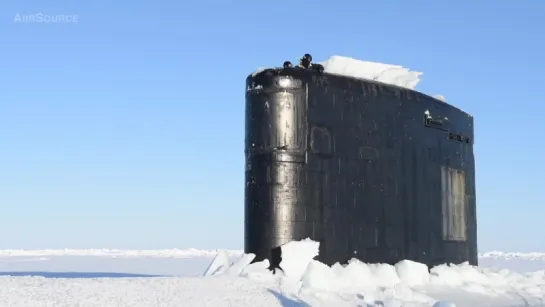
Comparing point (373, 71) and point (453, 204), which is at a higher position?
point (373, 71)

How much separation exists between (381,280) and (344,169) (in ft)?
5.27

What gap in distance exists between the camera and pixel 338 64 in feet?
34.3

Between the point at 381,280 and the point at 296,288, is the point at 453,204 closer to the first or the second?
the point at 381,280

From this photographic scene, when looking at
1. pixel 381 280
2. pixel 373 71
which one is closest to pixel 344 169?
Answer: pixel 381 280

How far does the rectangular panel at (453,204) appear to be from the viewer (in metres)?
11.1

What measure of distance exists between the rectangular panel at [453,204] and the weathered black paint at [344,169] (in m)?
0.05

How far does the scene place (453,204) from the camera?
11391 millimetres

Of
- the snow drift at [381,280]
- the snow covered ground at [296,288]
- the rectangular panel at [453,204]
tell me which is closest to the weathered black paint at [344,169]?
the rectangular panel at [453,204]

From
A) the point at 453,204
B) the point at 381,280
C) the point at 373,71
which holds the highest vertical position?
the point at 373,71

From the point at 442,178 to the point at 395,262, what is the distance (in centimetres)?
207

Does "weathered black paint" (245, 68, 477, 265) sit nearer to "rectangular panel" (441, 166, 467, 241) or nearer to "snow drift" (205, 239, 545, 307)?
"rectangular panel" (441, 166, 467, 241)

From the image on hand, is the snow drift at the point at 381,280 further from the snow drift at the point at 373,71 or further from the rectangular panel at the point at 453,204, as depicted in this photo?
the snow drift at the point at 373,71

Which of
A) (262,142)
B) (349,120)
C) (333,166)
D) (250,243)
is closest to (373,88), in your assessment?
(349,120)

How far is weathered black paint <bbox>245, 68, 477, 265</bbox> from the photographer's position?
8594mm
